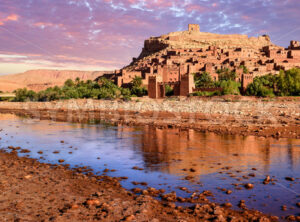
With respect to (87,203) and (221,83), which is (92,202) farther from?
(221,83)

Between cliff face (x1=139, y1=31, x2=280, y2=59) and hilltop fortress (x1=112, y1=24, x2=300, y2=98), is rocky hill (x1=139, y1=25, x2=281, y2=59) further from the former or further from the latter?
hilltop fortress (x1=112, y1=24, x2=300, y2=98)

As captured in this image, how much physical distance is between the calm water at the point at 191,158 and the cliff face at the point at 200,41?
73.6 m

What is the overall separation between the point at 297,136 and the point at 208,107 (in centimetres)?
1284

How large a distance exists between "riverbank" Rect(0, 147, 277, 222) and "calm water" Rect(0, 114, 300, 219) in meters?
0.59

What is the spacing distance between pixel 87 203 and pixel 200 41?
94287 mm

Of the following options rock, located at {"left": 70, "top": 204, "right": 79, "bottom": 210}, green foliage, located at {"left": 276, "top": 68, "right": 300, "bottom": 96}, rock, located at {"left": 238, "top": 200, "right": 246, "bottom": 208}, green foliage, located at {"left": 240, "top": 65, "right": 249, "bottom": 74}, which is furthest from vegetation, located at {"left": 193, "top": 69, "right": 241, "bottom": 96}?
rock, located at {"left": 70, "top": 204, "right": 79, "bottom": 210}

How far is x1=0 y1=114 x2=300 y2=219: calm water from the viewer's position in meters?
6.94

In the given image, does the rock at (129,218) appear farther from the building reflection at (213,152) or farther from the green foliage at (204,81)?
the green foliage at (204,81)

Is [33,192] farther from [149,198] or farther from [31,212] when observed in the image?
[149,198]

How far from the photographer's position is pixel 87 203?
589 centimetres

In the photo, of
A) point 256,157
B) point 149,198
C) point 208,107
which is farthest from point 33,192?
point 208,107

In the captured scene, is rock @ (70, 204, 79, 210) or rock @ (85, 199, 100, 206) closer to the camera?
rock @ (70, 204, 79, 210)

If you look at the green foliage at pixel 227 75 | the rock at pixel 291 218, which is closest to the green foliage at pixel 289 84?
the green foliage at pixel 227 75

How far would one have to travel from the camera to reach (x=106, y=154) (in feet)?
37.0
